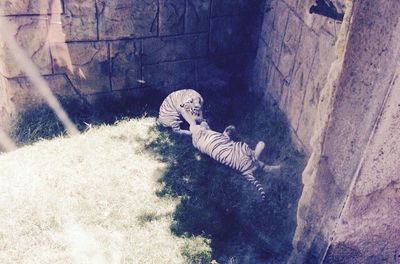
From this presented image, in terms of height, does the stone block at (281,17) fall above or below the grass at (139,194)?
above

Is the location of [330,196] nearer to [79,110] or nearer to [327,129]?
[327,129]

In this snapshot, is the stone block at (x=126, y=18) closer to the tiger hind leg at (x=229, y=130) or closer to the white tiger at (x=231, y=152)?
the white tiger at (x=231, y=152)

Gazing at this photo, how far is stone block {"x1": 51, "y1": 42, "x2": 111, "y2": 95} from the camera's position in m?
4.96

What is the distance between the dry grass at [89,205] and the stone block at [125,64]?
74 cm

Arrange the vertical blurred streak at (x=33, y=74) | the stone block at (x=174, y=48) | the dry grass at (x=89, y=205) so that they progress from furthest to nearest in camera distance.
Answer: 1. the stone block at (x=174, y=48)
2. the vertical blurred streak at (x=33, y=74)
3. the dry grass at (x=89, y=205)

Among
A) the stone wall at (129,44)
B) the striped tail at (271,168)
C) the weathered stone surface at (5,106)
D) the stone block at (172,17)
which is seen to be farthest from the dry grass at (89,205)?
the stone block at (172,17)

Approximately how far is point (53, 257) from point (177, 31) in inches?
125

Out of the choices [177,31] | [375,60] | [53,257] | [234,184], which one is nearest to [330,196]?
[375,60]

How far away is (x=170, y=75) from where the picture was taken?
5.66m

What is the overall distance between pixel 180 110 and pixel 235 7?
161 cm

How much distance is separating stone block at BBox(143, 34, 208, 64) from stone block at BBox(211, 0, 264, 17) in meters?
0.37

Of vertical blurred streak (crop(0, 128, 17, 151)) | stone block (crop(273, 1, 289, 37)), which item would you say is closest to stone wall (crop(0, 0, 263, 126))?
vertical blurred streak (crop(0, 128, 17, 151))

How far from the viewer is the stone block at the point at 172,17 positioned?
5.14 meters

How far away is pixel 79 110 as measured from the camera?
532 cm
